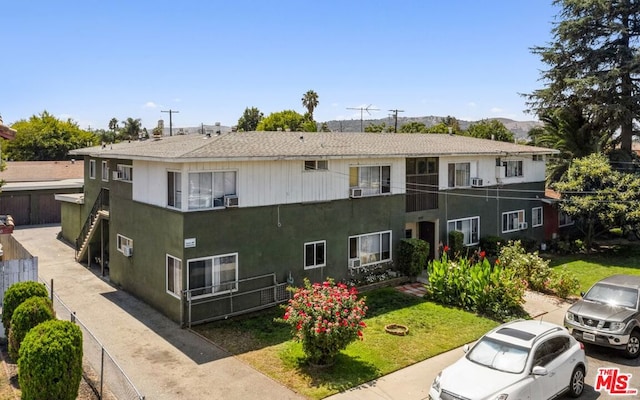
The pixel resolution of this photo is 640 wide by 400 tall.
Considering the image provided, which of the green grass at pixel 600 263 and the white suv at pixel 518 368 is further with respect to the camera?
the green grass at pixel 600 263

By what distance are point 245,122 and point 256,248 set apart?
74285 millimetres

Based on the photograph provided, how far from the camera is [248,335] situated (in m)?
14.0

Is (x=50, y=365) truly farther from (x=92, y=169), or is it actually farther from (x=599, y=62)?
(x=599, y=62)

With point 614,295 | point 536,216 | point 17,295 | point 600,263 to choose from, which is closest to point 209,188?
point 17,295

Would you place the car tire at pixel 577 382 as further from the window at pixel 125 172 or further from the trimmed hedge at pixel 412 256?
the window at pixel 125 172

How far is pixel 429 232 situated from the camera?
22312 mm

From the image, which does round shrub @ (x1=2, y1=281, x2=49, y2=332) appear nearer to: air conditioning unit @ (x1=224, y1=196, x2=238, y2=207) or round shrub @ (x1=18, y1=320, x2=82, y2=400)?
round shrub @ (x1=18, y1=320, x2=82, y2=400)

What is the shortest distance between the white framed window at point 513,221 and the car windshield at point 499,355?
16433 millimetres

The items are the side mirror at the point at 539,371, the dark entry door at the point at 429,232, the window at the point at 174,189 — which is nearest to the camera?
the side mirror at the point at 539,371

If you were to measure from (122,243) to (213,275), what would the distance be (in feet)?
20.6

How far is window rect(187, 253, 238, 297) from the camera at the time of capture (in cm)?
1477

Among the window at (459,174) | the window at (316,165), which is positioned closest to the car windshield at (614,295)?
the window at (459,174)

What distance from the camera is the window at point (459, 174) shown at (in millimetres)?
22750

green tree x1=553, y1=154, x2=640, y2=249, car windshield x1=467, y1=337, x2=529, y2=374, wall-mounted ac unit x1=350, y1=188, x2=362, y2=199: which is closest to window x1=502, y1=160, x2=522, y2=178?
green tree x1=553, y1=154, x2=640, y2=249
